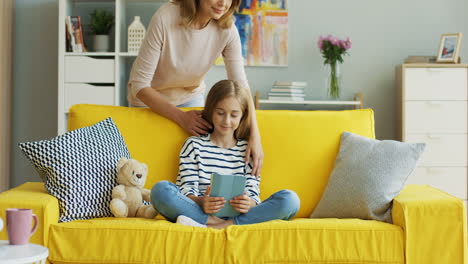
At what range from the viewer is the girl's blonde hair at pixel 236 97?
8.13ft

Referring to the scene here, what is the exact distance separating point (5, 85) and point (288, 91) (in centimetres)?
209

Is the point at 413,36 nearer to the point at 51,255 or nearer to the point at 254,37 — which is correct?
the point at 254,37

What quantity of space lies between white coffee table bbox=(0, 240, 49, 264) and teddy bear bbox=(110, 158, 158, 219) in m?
0.62

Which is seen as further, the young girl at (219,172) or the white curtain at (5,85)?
the white curtain at (5,85)

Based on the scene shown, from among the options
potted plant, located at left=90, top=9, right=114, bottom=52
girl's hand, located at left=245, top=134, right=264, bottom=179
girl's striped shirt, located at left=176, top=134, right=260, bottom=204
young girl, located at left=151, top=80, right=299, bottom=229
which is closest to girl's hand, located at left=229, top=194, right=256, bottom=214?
young girl, located at left=151, top=80, right=299, bottom=229

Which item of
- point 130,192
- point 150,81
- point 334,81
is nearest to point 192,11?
point 150,81

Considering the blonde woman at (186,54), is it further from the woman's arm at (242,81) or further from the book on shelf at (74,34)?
the book on shelf at (74,34)

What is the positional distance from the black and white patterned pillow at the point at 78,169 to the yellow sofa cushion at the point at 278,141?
20 centimetres

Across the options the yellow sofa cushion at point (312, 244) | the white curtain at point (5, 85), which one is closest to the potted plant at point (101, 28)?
the white curtain at point (5, 85)

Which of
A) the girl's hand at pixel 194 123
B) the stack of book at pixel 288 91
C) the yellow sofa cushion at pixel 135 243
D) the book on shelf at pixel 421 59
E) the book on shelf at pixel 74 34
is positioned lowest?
the yellow sofa cushion at pixel 135 243

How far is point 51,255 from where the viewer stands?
2051mm

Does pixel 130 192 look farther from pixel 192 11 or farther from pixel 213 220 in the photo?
pixel 192 11

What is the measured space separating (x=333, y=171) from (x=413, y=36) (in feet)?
8.23

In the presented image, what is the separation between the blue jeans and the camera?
2201 mm
